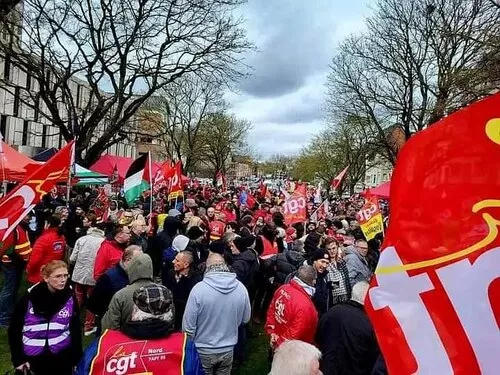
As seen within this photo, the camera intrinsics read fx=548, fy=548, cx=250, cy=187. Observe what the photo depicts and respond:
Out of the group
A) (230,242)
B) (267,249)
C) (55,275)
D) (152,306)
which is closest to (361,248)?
(267,249)

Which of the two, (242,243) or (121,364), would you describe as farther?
(242,243)

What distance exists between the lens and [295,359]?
2.91 m

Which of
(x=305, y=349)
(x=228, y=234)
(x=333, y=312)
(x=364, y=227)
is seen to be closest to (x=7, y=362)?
(x=228, y=234)

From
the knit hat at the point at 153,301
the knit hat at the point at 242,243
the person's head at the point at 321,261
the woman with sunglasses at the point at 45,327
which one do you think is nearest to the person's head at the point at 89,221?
the knit hat at the point at 242,243

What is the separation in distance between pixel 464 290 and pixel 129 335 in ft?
6.57

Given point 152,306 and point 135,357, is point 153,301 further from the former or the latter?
point 135,357

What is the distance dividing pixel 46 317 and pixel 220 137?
52072 millimetres

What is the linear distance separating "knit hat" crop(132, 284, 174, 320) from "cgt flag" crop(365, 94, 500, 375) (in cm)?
171

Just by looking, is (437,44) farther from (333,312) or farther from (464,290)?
(464,290)

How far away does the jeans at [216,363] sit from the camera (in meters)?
4.88

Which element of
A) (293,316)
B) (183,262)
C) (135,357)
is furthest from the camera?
(183,262)

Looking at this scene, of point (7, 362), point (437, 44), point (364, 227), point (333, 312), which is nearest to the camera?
point (333, 312)

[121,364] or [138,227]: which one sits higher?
[138,227]

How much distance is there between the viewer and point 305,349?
117 inches
